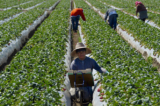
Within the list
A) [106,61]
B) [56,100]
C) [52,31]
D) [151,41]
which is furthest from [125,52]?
[52,31]

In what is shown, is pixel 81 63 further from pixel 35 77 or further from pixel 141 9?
pixel 141 9

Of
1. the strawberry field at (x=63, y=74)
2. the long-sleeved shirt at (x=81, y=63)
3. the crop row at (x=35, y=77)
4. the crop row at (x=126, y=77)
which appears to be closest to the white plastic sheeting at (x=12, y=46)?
the strawberry field at (x=63, y=74)

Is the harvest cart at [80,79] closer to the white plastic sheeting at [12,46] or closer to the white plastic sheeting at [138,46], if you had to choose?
the white plastic sheeting at [138,46]

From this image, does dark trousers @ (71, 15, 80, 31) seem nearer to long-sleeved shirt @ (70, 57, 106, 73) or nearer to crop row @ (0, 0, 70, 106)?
crop row @ (0, 0, 70, 106)

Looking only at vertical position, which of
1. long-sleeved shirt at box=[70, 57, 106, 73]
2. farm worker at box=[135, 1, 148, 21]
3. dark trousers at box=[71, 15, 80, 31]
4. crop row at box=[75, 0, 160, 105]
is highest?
farm worker at box=[135, 1, 148, 21]

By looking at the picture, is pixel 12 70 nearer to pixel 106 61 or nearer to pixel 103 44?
pixel 106 61

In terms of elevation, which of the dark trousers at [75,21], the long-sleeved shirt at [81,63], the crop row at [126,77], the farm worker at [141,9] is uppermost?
the farm worker at [141,9]

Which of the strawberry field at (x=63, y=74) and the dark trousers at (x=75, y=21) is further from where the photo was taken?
the dark trousers at (x=75, y=21)

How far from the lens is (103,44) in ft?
28.3

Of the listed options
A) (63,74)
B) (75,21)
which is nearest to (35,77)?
(63,74)

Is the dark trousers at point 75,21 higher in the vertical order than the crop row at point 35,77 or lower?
higher

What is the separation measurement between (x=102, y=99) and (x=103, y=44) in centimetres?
420

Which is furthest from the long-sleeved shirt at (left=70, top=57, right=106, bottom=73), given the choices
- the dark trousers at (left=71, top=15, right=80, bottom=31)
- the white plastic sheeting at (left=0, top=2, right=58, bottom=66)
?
the dark trousers at (left=71, top=15, right=80, bottom=31)

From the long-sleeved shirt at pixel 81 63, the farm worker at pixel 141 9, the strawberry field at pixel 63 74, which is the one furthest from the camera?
the farm worker at pixel 141 9
